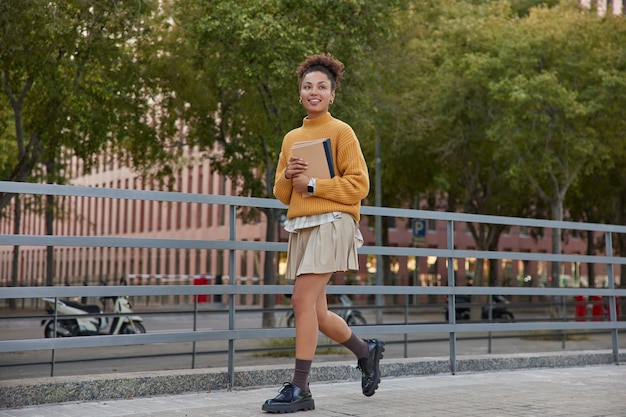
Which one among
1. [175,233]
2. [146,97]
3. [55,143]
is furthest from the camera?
[175,233]

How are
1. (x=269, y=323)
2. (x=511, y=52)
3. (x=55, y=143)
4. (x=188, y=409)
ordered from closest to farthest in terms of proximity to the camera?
(x=188, y=409), (x=269, y=323), (x=55, y=143), (x=511, y=52)

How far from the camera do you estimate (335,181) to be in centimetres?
619

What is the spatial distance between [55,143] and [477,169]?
20.5 metres

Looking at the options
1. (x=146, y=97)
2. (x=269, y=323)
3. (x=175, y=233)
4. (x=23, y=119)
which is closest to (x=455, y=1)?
(x=146, y=97)

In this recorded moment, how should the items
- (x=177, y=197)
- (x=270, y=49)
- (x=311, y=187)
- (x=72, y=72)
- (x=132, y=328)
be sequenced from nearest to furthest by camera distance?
(x=311, y=187)
(x=177, y=197)
(x=132, y=328)
(x=72, y=72)
(x=270, y=49)

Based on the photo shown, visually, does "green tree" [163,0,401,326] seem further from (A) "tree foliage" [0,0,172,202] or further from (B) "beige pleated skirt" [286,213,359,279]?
(B) "beige pleated skirt" [286,213,359,279]

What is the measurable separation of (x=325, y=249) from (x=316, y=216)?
0.21 m

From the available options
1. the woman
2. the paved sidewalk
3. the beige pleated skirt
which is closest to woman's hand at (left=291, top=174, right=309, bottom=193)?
the woman

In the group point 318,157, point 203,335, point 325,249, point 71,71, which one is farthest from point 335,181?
point 71,71

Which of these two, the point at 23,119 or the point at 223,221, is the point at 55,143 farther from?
the point at 223,221

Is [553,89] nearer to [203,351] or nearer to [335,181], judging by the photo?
[203,351]

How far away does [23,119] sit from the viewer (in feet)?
69.8

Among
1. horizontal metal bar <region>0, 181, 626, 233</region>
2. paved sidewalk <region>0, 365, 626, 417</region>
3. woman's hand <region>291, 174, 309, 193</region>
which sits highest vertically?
woman's hand <region>291, 174, 309, 193</region>

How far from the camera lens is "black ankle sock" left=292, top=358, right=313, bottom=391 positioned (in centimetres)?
616
